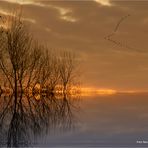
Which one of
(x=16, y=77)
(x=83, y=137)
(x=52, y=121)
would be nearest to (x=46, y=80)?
(x=16, y=77)

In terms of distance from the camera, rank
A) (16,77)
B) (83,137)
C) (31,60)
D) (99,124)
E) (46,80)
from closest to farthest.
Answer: (83,137) < (99,124) < (16,77) < (31,60) < (46,80)

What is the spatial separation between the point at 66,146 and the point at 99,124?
362 cm

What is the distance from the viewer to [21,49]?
29484 mm

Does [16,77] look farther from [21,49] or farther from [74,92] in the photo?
[74,92]

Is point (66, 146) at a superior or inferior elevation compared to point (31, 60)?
inferior

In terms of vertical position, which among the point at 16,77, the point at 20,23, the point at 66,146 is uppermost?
the point at 20,23

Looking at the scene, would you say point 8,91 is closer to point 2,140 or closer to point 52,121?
point 52,121

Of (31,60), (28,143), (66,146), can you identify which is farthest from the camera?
(31,60)

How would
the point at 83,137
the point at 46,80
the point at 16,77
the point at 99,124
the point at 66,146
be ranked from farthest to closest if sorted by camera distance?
the point at 46,80, the point at 16,77, the point at 99,124, the point at 83,137, the point at 66,146

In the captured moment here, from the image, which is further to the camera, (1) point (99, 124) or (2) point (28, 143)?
(1) point (99, 124)

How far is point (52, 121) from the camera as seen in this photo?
38.8 feet

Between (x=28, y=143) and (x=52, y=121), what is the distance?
3.63m

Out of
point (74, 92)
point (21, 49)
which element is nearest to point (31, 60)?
point (21, 49)

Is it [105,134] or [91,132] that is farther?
[91,132]
